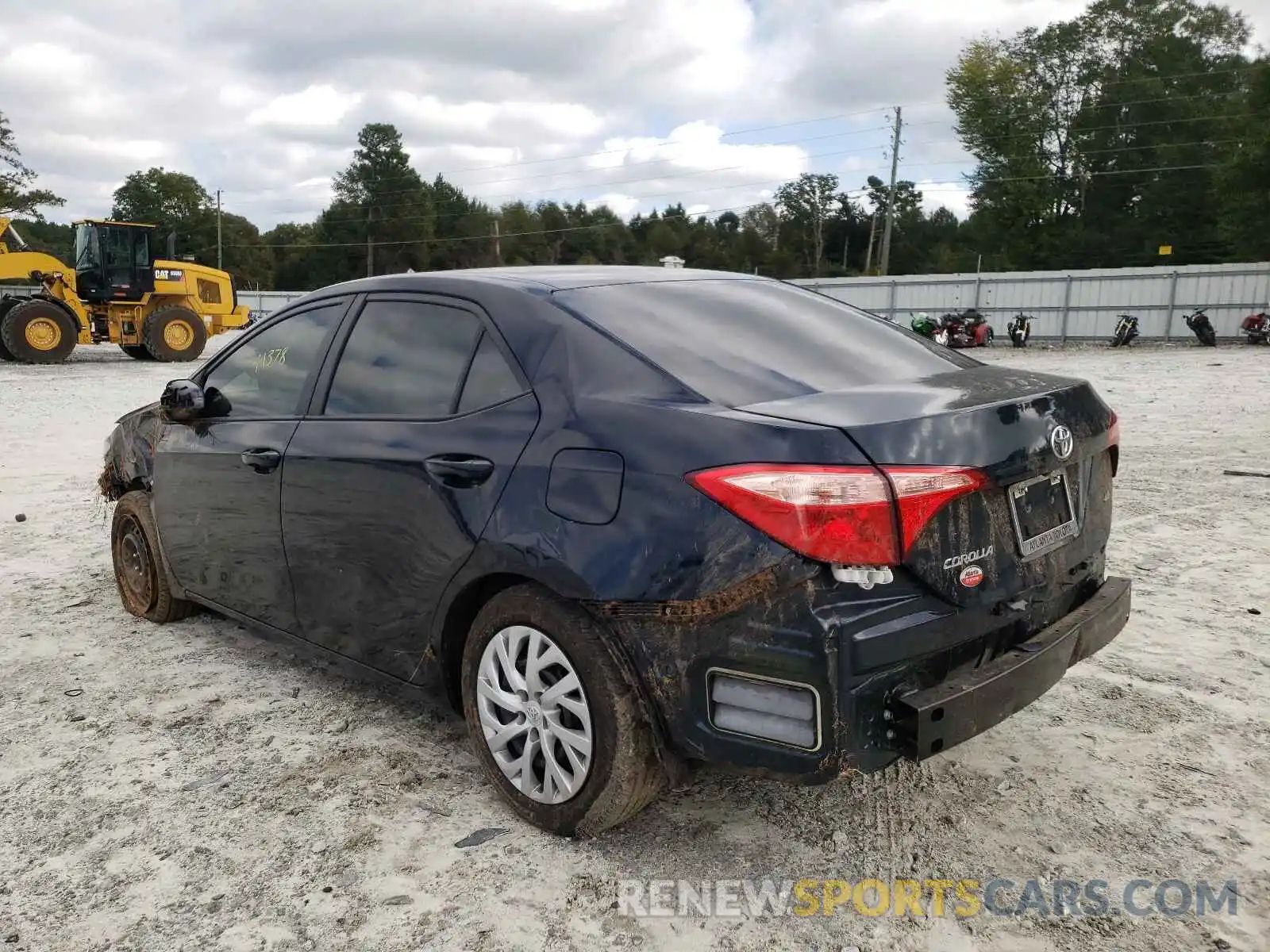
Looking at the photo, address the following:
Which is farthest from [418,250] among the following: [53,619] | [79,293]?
[53,619]

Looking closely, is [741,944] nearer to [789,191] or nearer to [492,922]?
[492,922]

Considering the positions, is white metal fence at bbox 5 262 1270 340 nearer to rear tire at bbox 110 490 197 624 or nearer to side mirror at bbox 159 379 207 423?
rear tire at bbox 110 490 197 624

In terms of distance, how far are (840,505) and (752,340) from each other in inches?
36.0

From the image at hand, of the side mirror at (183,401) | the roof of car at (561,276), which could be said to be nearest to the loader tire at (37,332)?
the side mirror at (183,401)

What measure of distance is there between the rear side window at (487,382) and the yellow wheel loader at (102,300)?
71.1 feet

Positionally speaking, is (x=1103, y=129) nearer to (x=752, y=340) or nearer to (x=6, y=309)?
(x=6, y=309)

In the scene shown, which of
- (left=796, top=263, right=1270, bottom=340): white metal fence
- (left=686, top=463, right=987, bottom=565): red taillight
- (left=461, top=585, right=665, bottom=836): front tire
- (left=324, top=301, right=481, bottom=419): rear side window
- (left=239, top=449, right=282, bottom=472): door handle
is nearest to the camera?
(left=686, top=463, right=987, bottom=565): red taillight

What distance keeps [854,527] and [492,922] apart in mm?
1312

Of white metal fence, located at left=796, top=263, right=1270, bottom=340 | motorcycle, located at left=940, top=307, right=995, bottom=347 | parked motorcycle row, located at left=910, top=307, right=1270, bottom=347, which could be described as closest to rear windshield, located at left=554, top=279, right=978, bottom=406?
parked motorcycle row, located at left=910, top=307, right=1270, bottom=347

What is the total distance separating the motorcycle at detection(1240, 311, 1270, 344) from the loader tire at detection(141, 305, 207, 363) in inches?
1003

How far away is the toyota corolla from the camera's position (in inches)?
90.8

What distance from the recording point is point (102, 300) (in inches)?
872

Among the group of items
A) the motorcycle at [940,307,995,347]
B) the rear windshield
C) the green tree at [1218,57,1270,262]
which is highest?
the green tree at [1218,57,1270,262]

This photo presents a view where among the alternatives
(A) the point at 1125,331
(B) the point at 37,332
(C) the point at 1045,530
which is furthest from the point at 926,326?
(C) the point at 1045,530
